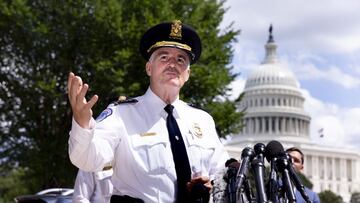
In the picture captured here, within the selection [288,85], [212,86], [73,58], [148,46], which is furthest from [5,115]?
[288,85]

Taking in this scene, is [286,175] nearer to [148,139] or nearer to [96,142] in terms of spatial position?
[148,139]

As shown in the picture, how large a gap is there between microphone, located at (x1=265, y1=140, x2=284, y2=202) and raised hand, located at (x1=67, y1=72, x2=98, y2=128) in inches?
35.8

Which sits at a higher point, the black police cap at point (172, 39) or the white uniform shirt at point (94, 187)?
the black police cap at point (172, 39)

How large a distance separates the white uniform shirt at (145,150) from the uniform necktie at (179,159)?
0.03 meters

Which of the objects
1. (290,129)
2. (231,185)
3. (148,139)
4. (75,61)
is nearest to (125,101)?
(148,139)

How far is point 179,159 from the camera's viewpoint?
3844mm

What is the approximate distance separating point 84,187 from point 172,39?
3.18 ft

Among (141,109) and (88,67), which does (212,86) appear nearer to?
(88,67)

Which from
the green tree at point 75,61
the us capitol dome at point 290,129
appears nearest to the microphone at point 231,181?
the green tree at point 75,61

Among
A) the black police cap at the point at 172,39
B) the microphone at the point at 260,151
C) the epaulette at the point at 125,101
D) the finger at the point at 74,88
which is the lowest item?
the microphone at the point at 260,151

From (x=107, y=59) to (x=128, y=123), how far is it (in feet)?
61.4

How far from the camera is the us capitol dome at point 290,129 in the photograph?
378 ft

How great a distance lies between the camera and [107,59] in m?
22.5

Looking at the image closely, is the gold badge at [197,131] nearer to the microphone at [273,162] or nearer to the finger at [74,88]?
the microphone at [273,162]
